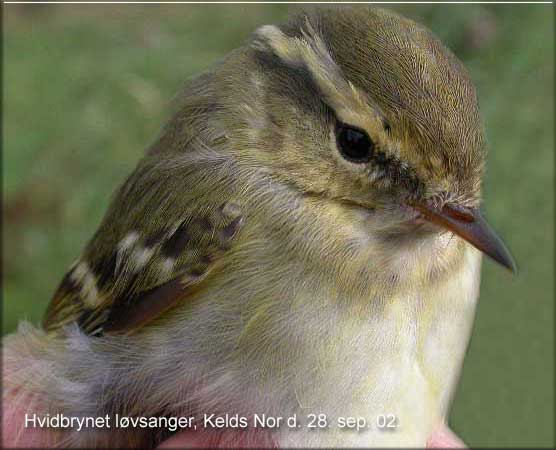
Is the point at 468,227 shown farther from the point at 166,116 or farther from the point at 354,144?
the point at 166,116

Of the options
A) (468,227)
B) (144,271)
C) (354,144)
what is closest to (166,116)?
(144,271)

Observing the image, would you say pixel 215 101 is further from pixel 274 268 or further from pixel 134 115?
pixel 134 115

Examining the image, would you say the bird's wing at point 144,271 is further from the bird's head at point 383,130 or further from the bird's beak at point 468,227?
the bird's beak at point 468,227

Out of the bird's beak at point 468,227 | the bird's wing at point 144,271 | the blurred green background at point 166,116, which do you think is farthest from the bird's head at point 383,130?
the blurred green background at point 166,116

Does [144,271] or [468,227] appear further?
[144,271]

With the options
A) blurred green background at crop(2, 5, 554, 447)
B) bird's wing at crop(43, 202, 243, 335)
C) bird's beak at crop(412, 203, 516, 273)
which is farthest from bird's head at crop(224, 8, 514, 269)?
blurred green background at crop(2, 5, 554, 447)

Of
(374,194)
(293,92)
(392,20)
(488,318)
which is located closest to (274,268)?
(374,194)
